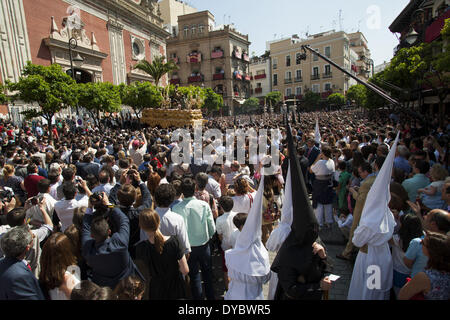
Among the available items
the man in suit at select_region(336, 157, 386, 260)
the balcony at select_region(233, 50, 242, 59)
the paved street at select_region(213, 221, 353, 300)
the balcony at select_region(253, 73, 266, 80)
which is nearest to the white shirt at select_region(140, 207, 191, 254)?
the paved street at select_region(213, 221, 353, 300)

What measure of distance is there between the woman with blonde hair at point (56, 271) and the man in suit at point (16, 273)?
7 centimetres

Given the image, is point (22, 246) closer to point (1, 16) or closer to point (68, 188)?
point (68, 188)

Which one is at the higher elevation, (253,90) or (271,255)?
(253,90)

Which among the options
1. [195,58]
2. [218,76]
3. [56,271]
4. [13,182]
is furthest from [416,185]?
[195,58]

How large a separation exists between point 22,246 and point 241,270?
1871 millimetres

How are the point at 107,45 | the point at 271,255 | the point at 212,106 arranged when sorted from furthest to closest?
the point at 212,106 < the point at 107,45 < the point at 271,255

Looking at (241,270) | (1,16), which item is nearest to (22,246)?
(241,270)

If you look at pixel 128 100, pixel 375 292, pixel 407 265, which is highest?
pixel 128 100

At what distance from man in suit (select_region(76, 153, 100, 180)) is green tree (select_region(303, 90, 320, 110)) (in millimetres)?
45690

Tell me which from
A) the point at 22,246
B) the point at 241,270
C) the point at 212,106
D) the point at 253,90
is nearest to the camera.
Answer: the point at 22,246

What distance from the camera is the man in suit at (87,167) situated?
243 inches

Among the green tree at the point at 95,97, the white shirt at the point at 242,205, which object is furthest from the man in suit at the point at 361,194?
the green tree at the point at 95,97

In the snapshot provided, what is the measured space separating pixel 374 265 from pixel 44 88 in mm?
15650

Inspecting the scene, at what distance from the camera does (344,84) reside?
161ft
